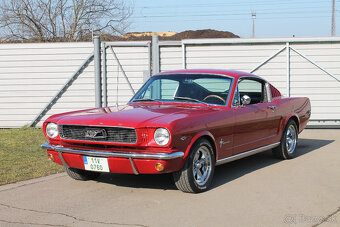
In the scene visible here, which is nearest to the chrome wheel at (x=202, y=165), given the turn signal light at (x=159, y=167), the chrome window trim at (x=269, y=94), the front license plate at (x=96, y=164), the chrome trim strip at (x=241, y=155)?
the chrome trim strip at (x=241, y=155)

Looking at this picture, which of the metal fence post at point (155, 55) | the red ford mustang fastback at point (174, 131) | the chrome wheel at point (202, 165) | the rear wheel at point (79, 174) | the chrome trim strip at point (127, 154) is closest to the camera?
the chrome trim strip at point (127, 154)

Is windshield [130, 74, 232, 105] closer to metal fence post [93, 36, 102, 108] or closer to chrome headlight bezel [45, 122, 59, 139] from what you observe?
chrome headlight bezel [45, 122, 59, 139]

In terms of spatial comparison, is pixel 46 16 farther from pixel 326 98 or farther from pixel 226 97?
pixel 226 97

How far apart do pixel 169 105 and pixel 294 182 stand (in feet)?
6.54

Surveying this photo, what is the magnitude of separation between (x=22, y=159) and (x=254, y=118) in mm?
4013

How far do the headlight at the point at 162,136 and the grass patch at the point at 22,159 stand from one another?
2.44 m

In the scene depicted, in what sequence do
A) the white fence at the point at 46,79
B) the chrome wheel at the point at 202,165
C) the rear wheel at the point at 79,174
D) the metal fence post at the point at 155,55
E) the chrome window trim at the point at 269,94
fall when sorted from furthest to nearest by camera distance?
1. the white fence at the point at 46,79
2. the metal fence post at the point at 155,55
3. the chrome window trim at the point at 269,94
4. the rear wheel at the point at 79,174
5. the chrome wheel at the point at 202,165

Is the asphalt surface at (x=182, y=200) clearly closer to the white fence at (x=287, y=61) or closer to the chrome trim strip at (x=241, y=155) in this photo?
the chrome trim strip at (x=241, y=155)

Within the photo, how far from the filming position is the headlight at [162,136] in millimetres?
5035

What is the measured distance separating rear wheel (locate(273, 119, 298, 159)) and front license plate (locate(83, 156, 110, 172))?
3631 mm

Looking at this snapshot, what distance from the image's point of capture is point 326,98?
12.4 m

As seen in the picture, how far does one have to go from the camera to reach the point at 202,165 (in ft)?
18.6

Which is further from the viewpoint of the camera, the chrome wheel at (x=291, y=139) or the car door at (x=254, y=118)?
the chrome wheel at (x=291, y=139)

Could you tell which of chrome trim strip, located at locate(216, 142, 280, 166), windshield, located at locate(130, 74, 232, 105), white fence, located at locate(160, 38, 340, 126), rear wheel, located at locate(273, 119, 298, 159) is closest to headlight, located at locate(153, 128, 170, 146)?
chrome trim strip, located at locate(216, 142, 280, 166)
